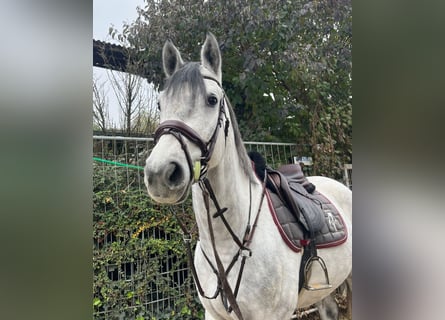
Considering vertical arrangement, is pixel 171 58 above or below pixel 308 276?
above

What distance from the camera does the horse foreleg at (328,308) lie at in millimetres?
1688

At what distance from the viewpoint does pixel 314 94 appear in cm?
145

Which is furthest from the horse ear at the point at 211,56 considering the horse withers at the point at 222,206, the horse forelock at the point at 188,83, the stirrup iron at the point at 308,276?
the stirrup iron at the point at 308,276

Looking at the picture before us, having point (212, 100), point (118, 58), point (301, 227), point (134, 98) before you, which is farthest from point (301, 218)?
point (118, 58)

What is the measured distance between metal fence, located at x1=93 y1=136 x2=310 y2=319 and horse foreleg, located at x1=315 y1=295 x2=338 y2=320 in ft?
2.55

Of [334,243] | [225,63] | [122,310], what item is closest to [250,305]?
[334,243]

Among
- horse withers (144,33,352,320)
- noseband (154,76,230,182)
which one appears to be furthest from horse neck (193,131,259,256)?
noseband (154,76,230,182)

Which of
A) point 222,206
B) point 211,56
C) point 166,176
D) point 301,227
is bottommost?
point 301,227

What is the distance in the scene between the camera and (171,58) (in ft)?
3.63

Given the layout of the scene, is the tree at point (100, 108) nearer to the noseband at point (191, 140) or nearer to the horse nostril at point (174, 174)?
the noseband at point (191, 140)

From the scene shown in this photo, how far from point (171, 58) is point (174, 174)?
0.46 meters

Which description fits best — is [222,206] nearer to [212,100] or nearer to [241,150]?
[241,150]

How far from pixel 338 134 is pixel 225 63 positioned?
536 millimetres
